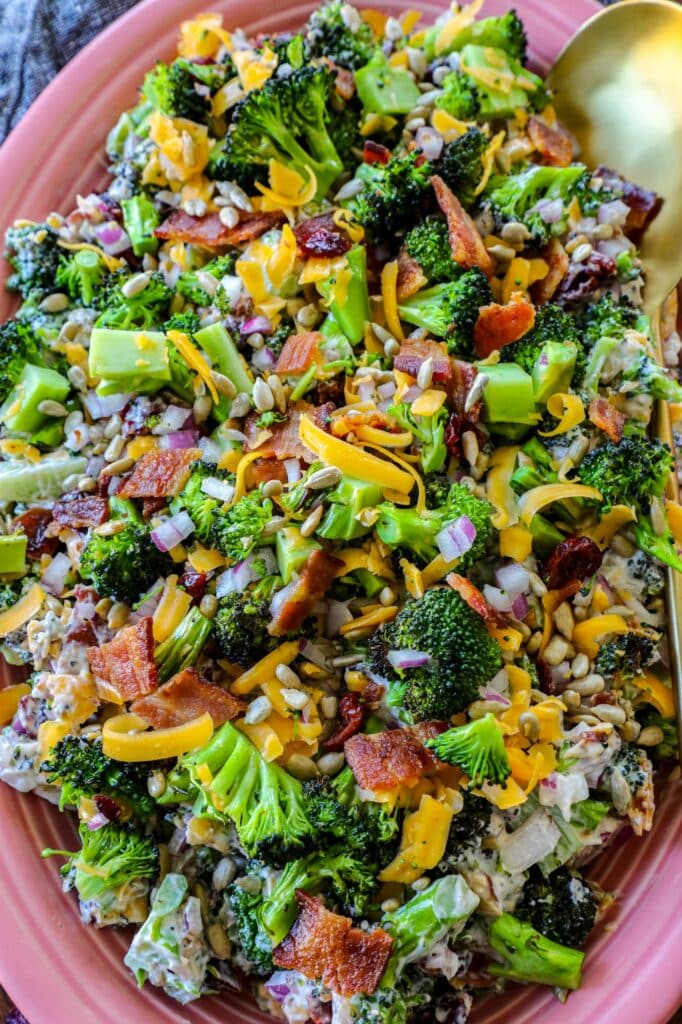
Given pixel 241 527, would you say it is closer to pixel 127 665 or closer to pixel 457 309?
pixel 127 665

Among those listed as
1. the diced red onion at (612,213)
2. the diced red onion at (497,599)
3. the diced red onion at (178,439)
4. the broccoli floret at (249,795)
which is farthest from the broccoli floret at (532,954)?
the diced red onion at (612,213)

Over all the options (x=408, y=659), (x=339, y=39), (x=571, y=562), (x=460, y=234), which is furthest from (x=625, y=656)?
(x=339, y=39)

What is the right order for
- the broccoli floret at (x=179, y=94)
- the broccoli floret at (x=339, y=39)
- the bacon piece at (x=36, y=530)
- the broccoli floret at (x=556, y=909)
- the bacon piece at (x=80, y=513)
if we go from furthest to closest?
the broccoli floret at (x=339, y=39) < the broccoli floret at (x=179, y=94) < the bacon piece at (x=36, y=530) < the bacon piece at (x=80, y=513) < the broccoli floret at (x=556, y=909)

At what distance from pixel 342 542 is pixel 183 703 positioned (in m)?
0.64

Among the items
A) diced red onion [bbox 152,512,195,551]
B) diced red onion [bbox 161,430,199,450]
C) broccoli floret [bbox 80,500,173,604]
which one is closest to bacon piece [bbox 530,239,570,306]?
diced red onion [bbox 161,430,199,450]

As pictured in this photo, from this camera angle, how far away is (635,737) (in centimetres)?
268

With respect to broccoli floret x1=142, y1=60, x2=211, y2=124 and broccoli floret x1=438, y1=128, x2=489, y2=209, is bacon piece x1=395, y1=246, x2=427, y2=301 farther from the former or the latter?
broccoli floret x1=142, y1=60, x2=211, y2=124

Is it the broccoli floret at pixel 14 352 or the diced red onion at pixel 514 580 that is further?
the broccoli floret at pixel 14 352

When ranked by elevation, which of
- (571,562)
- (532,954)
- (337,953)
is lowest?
(532,954)

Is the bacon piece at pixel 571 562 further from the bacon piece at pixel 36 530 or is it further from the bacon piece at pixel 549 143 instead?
the bacon piece at pixel 36 530

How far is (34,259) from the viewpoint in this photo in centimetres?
311

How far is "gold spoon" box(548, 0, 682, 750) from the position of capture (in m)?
3.08

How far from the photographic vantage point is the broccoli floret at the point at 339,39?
10.1 ft

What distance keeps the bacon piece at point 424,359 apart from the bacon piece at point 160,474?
68 centimetres
